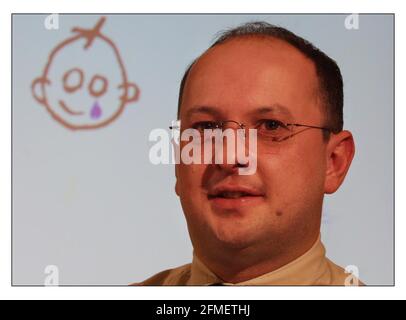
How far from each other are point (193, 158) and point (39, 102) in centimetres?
69

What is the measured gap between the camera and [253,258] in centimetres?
222

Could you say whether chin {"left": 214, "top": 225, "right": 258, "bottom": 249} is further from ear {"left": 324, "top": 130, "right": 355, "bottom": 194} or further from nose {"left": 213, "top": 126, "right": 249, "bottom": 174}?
ear {"left": 324, "top": 130, "right": 355, "bottom": 194}

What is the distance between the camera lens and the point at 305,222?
222 centimetres

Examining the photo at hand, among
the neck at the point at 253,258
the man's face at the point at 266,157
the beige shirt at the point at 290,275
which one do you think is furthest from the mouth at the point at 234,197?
the beige shirt at the point at 290,275

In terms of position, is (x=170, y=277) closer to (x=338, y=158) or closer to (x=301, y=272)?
(x=301, y=272)

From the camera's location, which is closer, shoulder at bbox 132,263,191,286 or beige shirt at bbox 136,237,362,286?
beige shirt at bbox 136,237,362,286

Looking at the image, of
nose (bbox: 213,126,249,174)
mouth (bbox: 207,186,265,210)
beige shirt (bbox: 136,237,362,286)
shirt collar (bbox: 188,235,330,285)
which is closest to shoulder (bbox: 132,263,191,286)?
beige shirt (bbox: 136,237,362,286)

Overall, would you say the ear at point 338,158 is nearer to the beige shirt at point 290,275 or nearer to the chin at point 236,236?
the beige shirt at point 290,275

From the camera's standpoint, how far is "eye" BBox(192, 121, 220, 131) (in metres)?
2.22

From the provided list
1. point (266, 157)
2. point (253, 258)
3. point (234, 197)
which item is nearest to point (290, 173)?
point (266, 157)

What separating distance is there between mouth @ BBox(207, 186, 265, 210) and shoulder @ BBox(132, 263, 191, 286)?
0.34 m

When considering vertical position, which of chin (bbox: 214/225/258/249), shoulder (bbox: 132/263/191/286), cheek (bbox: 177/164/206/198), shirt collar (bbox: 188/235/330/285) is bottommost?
shoulder (bbox: 132/263/191/286)

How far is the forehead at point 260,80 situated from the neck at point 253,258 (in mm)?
491
